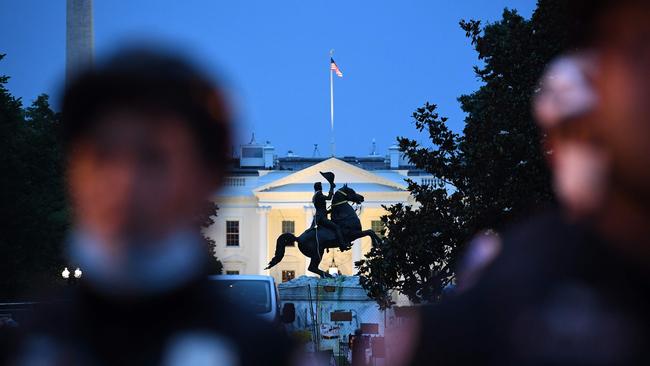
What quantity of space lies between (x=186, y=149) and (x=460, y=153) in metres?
19.2

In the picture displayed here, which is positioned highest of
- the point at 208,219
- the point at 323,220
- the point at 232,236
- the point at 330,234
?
the point at 232,236

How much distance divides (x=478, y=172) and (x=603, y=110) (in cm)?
1778

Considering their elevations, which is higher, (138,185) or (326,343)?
(138,185)

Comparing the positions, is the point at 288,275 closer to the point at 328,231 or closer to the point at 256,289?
the point at 328,231

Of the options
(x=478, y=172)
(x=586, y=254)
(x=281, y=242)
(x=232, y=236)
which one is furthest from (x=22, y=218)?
(x=232, y=236)

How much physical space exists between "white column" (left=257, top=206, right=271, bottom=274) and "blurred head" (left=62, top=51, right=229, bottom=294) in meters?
94.7

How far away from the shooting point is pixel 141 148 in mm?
1776

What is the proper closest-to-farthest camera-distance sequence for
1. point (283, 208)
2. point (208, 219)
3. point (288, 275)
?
1. point (208, 219)
2. point (288, 275)
3. point (283, 208)

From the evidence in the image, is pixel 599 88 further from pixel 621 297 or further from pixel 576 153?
pixel 621 297

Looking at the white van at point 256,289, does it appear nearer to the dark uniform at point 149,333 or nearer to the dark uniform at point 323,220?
the dark uniform at point 149,333

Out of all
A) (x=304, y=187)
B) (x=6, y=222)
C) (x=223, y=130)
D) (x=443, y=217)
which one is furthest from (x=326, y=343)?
(x=304, y=187)

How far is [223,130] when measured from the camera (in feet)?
6.42

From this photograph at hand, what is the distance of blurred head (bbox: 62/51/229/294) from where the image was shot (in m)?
1.73

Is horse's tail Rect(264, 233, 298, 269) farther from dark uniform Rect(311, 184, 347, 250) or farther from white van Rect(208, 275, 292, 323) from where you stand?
white van Rect(208, 275, 292, 323)
